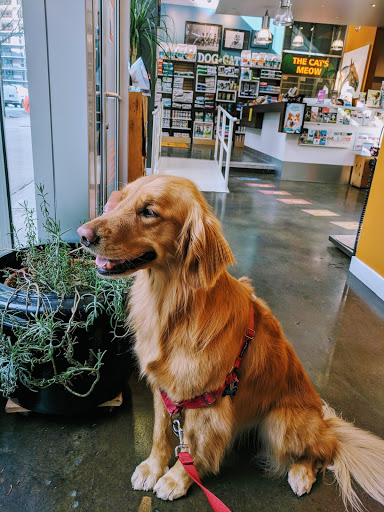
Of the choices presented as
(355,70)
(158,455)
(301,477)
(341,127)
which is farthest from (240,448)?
(355,70)

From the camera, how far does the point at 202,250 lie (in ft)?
2.95

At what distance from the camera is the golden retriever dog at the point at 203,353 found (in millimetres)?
912

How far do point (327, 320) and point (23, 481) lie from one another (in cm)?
184

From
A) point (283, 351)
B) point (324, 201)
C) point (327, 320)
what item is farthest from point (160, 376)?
point (324, 201)

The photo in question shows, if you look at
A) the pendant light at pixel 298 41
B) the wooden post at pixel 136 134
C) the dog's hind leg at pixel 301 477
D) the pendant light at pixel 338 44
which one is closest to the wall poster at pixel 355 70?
the pendant light at pixel 338 44

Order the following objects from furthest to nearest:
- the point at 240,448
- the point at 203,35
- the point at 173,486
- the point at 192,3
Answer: the point at 203,35
the point at 192,3
the point at 240,448
the point at 173,486

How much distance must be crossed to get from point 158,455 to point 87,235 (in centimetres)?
78

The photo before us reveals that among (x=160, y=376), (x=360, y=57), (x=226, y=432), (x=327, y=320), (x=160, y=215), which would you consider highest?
(x=360, y=57)

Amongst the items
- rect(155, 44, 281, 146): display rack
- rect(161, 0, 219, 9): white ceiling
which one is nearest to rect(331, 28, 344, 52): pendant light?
rect(155, 44, 281, 146): display rack

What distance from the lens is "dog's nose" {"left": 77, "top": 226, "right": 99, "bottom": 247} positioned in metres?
0.85

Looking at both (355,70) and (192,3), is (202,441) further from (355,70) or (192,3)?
(192,3)

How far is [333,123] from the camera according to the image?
7391mm

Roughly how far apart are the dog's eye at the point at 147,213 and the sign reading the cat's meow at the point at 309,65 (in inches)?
520

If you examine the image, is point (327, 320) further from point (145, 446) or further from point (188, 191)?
point (188, 191)
